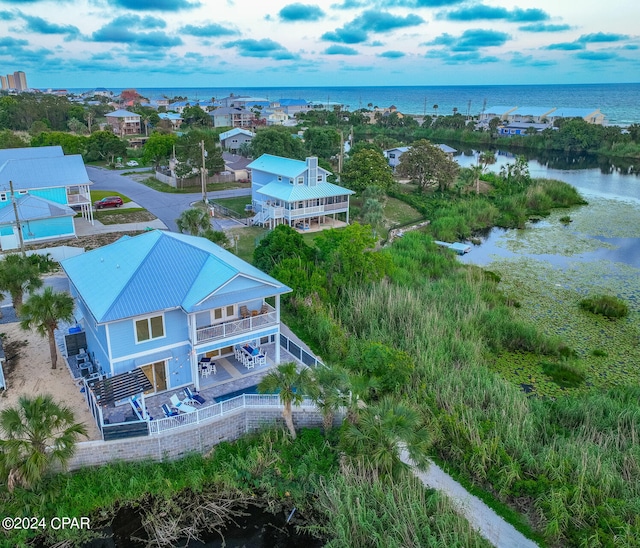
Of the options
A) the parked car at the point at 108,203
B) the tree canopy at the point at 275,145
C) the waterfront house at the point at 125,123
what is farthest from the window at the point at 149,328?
the waterfront house at the point at 125,123

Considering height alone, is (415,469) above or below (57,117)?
below

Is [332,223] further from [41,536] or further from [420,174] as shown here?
[41,536]

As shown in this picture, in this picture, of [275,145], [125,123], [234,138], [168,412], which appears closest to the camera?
[168,412]

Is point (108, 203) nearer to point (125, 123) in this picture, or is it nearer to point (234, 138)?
point (234, 138)

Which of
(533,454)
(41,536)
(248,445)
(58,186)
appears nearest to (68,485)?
(41,536)

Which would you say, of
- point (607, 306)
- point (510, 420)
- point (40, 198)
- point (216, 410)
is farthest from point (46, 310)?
point (607, 306)

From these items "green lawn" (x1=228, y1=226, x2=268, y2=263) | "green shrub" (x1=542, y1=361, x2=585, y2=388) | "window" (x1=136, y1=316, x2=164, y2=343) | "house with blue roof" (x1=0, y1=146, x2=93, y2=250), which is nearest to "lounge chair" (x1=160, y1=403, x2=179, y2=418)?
"window" (x1=136, y1=316, x2=164, y2=343)
